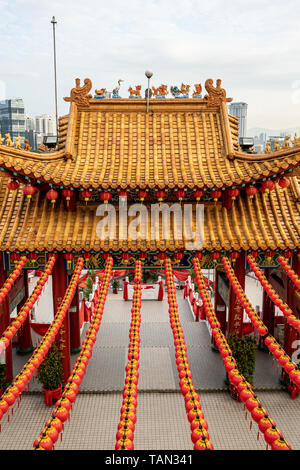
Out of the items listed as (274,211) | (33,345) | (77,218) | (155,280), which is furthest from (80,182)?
(155,280)

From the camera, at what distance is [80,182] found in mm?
10844

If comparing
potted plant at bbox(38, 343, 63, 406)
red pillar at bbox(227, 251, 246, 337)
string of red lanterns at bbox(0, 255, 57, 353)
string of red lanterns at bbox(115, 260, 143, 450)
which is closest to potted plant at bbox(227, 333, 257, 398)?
red pillar at bbox(227, 251, 246, 337)

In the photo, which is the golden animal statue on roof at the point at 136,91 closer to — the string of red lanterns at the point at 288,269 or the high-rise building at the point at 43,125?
the string of red lanterns at the point at 288,269

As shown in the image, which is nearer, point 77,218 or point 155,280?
point 77,218

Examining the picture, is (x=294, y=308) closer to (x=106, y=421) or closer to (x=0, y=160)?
(x=106, y=421)

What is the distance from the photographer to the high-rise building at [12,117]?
83.5 meters

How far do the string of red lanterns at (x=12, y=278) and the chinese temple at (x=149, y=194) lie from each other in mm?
55

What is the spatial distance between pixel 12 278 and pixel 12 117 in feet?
276

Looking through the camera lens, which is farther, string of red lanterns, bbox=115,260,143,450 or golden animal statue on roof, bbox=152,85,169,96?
golden animal statue on roof, bbox=152,85,169,96

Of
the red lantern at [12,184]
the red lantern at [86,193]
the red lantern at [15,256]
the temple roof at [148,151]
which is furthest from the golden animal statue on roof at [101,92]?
the red lantern at [15,256]

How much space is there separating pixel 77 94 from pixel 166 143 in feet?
13.1

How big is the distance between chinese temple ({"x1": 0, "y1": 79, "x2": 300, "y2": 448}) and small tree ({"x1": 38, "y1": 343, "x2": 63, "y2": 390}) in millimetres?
669

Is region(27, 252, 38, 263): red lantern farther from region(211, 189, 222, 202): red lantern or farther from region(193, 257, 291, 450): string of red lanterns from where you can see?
region(211, 189, 222, 202): red lantern

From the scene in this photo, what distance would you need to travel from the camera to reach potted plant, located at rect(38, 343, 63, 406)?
11562 millimetres
